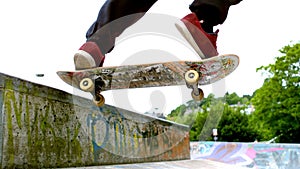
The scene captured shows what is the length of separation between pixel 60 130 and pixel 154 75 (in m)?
1.17

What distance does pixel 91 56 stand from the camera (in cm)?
293

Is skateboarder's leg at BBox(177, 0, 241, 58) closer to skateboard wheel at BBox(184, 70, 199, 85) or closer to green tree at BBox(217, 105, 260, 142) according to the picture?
skateboard wheel at BBox(184, 70, 199, 85)

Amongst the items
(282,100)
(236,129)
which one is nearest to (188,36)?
(282,100)

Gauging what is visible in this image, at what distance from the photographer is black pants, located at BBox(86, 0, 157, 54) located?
2891 mm

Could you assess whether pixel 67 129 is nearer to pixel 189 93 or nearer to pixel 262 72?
pixel 189 93

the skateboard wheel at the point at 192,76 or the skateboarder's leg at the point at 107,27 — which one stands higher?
the skateboarder's leg at the point at 107,27

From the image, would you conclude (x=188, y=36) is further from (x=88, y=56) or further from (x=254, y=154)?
(x=254, y=154)

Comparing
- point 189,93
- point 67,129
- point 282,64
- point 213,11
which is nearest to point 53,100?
point 67,129

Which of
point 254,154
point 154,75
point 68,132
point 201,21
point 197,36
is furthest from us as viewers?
point 254,154

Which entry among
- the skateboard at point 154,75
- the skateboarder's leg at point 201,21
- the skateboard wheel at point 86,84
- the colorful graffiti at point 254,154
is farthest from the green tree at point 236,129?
the skateboard wheel at point 86,84

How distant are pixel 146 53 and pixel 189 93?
0.62 meters

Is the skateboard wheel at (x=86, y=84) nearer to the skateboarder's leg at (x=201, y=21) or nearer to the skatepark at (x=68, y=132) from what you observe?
the skatepark at (x=68, y=132)

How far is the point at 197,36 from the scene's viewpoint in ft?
9.96

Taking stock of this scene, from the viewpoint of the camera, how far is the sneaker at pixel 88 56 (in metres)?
2.90
